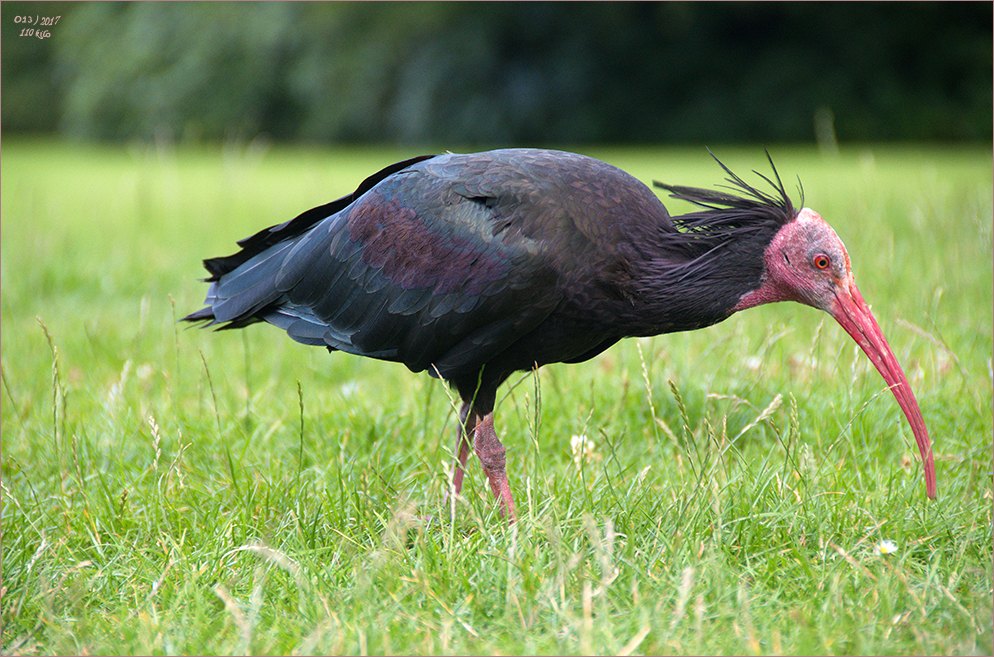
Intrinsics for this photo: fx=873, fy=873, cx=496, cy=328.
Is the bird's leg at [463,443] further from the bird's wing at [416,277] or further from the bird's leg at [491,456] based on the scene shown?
the bird's wing at [416,277]

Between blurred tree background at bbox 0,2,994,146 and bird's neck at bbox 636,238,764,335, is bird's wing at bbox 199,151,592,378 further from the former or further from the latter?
blurred tree background at bbox 0,2,994,146

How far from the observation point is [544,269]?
8.63 ft

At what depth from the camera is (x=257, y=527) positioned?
9.08ft

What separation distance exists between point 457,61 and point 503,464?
886 inches

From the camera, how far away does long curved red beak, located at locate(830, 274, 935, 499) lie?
104 inches

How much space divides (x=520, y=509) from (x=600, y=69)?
2261 cm

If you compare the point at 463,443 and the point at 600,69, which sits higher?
the point at 600,69

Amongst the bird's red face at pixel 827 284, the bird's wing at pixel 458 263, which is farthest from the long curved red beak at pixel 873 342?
the bird's wing at pixel 458 263

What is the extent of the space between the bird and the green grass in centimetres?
21

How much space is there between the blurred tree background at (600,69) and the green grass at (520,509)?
18995 mm

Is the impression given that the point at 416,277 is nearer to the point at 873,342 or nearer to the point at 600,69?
the point at 873,342

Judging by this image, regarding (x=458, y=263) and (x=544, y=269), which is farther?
(x=458, y=263)

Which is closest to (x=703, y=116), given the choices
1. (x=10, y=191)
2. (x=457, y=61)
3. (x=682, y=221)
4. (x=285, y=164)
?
(x=457, y=61)

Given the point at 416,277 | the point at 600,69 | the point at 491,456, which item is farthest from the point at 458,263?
the point at 600,69
